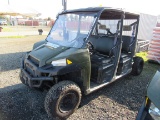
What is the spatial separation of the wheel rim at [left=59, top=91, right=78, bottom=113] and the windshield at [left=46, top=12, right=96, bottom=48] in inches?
38.4

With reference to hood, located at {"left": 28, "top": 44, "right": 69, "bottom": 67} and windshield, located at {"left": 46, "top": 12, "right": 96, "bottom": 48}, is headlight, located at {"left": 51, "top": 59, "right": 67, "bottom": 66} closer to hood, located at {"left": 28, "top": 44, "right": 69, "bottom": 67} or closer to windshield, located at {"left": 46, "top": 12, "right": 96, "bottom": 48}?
hood, located at {"left": 28, "top": 44, "right": 69, "bottom": 67}

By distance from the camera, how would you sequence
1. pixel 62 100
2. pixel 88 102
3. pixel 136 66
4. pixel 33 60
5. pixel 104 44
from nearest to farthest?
pixel 62 100 → pixel 33 60 → pixel 88 102 → pixel 104 44 → pixel 136 66

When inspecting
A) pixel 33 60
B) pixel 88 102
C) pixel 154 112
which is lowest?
pixel 88 102

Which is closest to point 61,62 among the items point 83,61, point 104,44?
point 83,61

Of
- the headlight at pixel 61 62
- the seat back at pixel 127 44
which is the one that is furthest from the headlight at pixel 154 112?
the seat back at pixel 127 44

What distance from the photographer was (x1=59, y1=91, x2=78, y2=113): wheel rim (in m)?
2.84

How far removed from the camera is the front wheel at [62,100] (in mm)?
2611

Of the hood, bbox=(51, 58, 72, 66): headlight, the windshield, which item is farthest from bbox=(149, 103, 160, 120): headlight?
the hood

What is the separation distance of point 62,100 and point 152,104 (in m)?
1.57

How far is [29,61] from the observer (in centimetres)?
314

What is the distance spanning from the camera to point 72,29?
11.3 feet

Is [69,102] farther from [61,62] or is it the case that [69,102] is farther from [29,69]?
[29,69]

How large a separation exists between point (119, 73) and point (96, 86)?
111 centimetres

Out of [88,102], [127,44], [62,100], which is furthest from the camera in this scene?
[127,44]
